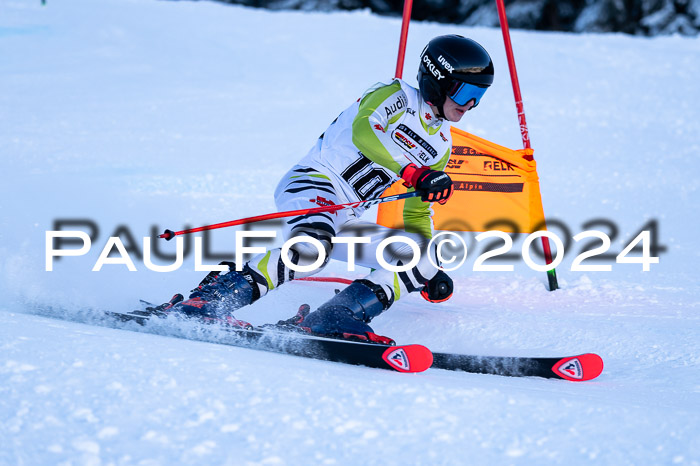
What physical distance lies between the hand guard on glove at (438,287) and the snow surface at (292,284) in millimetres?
304

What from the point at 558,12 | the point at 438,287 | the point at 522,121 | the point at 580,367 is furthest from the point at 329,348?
the point at 558,12

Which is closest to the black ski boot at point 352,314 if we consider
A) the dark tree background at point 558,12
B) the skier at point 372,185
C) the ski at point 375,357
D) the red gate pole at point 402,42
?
the skier at point 372,185

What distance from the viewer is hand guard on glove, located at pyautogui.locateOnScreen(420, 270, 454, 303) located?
11.9 ft

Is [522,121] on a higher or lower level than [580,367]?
higher

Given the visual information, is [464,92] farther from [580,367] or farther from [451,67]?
[580,367]

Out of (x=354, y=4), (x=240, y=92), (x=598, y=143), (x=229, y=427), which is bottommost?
(x=229, y=427)

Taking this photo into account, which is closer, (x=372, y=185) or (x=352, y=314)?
(x=352, y=314)

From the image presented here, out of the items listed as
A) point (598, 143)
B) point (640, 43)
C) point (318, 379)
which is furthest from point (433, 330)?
point (640, 43)

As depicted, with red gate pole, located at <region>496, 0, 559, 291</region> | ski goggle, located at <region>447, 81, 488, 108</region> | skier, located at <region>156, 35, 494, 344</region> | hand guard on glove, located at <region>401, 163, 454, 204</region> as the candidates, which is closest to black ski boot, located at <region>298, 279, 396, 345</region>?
skier, located at <region>156, 35, 494, 344</region>

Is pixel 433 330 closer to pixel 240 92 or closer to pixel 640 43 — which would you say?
pixel 240 92

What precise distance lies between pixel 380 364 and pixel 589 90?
715 cm

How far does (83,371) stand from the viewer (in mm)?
2344

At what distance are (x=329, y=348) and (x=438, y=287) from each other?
75 cm

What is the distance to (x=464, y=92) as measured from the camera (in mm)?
3490
